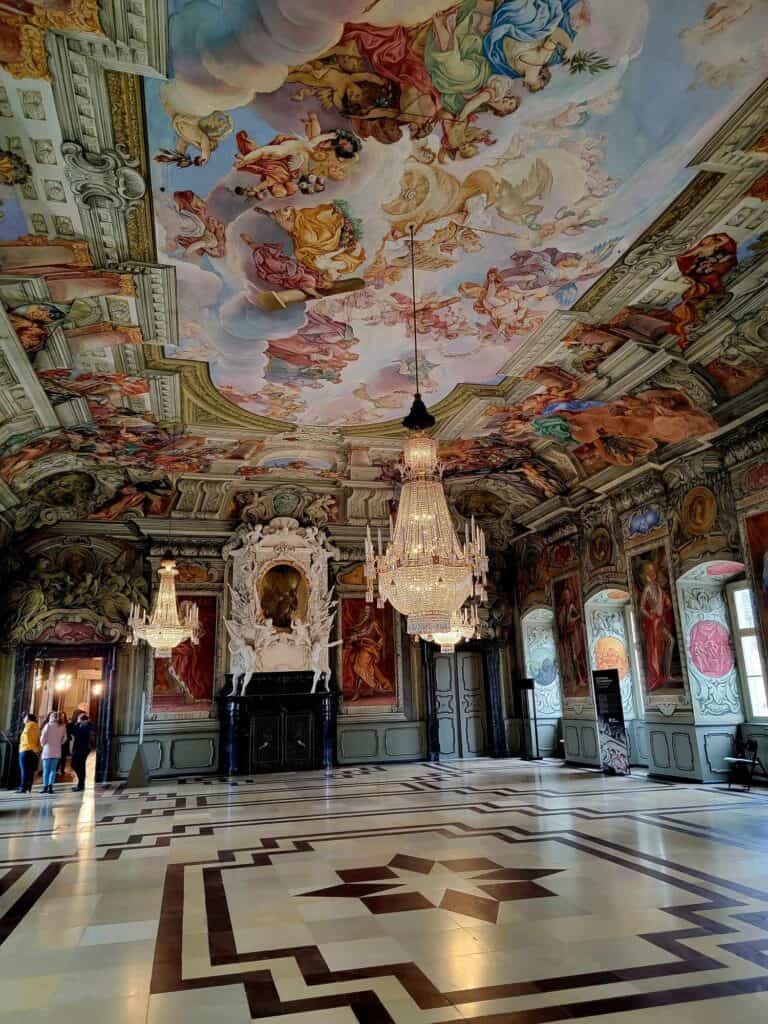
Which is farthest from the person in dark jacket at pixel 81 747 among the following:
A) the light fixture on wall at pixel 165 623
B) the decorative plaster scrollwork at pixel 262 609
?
the decorative plaster scrollwork at pixel 262 609

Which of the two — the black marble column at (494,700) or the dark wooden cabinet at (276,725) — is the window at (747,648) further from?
the dark wooden cabinet at (276,725)

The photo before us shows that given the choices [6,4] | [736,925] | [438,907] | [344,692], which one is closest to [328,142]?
[6,4]

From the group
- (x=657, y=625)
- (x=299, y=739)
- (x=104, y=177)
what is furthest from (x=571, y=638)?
(x=104, y=177)

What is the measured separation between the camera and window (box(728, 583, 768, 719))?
1184 centimetres

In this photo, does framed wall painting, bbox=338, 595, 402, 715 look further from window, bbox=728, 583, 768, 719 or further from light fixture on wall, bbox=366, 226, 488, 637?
light fixture on wall, bbox=366, 226, 488, 637

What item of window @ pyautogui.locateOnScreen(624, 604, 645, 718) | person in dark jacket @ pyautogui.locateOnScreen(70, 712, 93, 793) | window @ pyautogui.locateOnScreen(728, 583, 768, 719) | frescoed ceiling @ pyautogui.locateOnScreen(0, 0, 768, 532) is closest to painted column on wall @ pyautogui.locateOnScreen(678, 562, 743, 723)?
window @ pyautogui.locateOnScreen(728, 583, 768, 719)

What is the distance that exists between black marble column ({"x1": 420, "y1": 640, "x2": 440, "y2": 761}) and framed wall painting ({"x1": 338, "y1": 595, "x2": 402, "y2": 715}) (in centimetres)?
70

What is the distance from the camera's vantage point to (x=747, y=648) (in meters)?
12.2

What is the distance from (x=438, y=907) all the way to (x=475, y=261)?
638 cm

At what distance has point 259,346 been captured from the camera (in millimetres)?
9680

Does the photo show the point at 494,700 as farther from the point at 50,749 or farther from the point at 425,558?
the point at 425,558

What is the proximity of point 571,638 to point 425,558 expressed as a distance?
969 centimetres

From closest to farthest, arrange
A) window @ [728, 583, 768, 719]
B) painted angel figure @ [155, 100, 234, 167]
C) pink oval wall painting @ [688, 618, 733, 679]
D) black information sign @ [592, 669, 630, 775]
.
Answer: painted angel figure @ [155, 100, 234, 167] → window @ [728, 583, 768, 719] → pink oval wall painting @ [688, 618, 733, 679] → black information sign @ [592, 669, 630, 775]

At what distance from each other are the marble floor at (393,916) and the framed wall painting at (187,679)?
5.84 m
